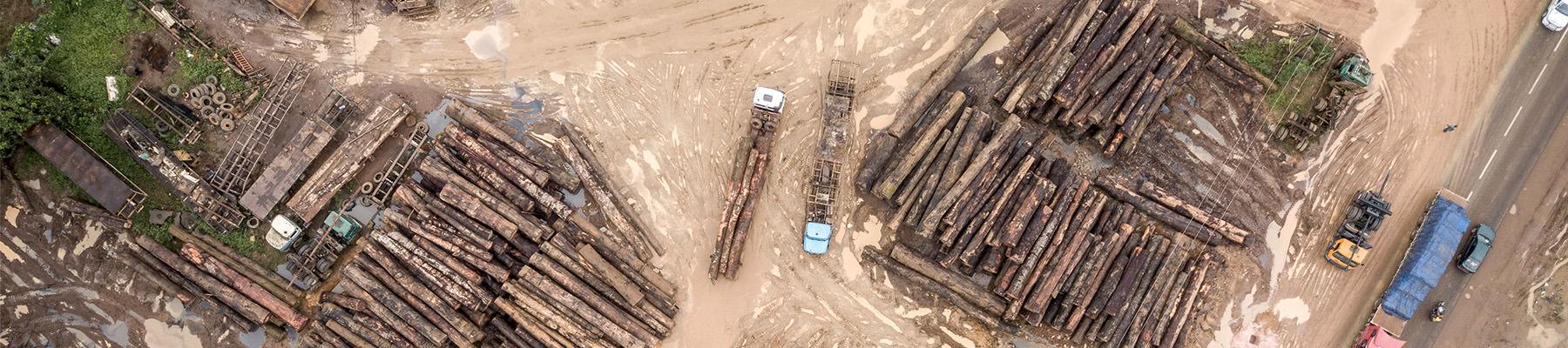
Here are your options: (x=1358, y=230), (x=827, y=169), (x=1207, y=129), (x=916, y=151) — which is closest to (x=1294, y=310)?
(x=1358, y=230)

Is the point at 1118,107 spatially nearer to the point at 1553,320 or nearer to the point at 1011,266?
the point at 1011,266

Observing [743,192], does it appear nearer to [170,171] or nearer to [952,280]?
[952,280]

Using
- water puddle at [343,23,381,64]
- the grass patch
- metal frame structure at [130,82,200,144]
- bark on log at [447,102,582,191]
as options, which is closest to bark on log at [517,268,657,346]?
bark on log at [447,102,582,191]

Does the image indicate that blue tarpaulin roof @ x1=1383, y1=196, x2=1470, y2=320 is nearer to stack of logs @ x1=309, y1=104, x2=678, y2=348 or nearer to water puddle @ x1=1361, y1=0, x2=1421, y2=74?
water puddle @ x1=1361, y1=0, x2=1421, y2=74

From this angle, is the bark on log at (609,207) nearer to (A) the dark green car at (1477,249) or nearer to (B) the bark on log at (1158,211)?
(B) the bark on log at (1158,211)

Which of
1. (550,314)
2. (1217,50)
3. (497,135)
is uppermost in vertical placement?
(1217,50)

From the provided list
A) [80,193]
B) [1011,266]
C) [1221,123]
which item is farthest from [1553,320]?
[80,193]
